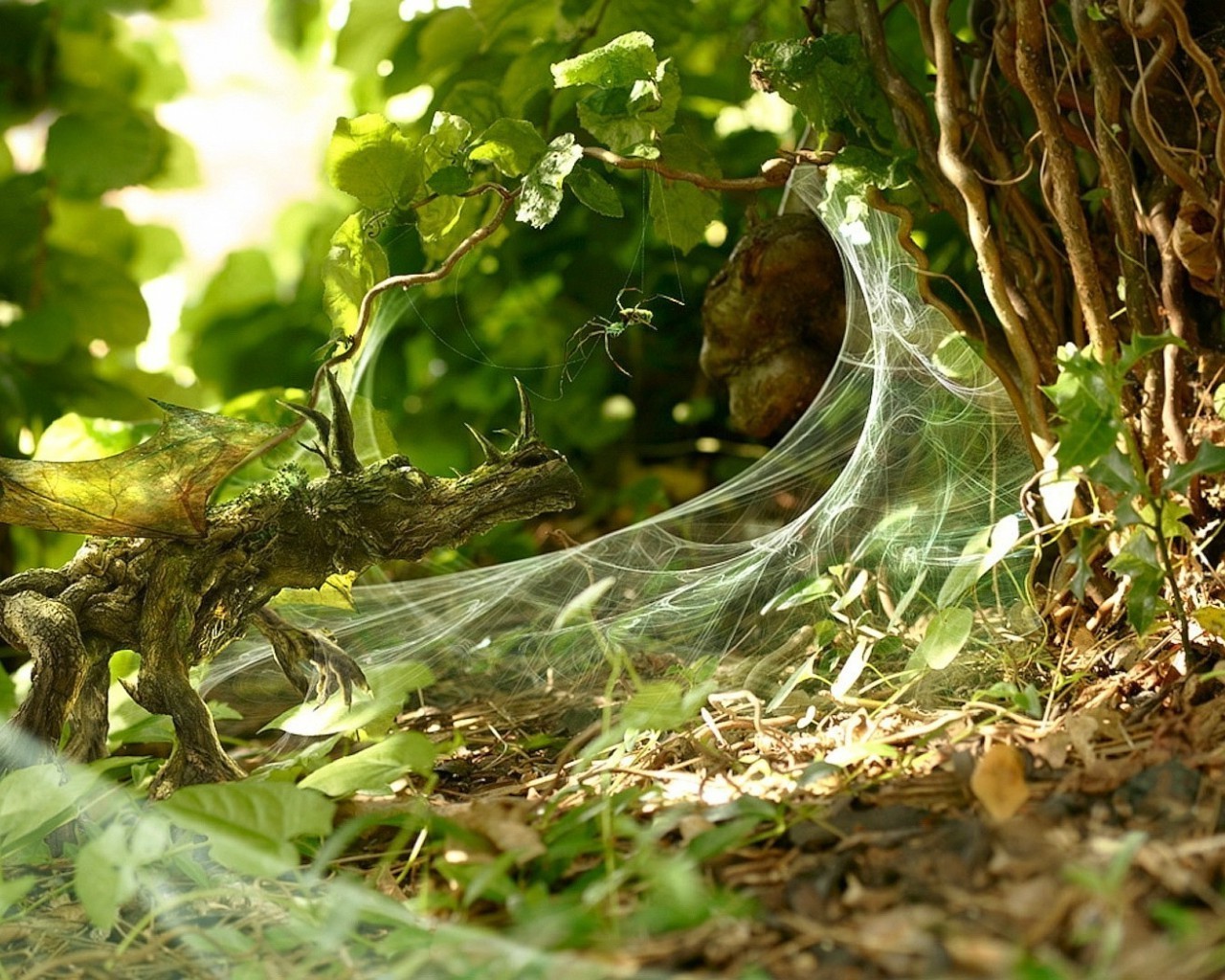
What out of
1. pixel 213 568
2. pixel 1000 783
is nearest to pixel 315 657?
pixel 213 568

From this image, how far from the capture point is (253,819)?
803 mm

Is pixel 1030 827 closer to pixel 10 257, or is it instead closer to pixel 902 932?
pixel 902 932

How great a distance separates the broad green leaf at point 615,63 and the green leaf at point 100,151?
4.56ft

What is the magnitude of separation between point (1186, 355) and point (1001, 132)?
319 mm

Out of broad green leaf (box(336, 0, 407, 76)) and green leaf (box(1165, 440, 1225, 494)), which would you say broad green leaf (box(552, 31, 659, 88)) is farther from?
broad green leaf (box(336, 0, 407, 76))

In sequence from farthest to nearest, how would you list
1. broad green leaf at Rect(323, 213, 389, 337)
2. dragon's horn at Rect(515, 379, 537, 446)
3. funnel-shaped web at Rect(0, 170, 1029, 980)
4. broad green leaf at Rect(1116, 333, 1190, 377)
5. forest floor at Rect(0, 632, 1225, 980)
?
broad green leaf at Rect(323, 213, 389, 337) < dragon's horn at Rect(515, 379, 537, 446) < funnel-shaped web at Rect(0, 170, 1029, 980) < broad green leaf at Rect(1116, 333, 1190, 377) < forest floor at Rect(0, 632, 1225, 980)

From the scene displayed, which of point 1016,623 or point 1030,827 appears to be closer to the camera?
point 1030,827

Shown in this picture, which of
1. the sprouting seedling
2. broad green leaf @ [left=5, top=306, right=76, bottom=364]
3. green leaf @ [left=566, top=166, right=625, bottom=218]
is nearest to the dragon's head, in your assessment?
the sprouting seedling

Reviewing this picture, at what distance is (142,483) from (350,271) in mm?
316

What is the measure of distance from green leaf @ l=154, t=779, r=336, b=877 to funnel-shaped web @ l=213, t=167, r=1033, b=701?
17.7 inches

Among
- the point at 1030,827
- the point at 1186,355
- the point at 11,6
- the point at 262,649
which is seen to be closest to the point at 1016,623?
the point at 1186,355

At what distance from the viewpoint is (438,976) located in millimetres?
645

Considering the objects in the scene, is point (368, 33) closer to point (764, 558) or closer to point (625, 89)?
point (625, 89)

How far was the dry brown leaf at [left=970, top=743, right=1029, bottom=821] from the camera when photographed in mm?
724
